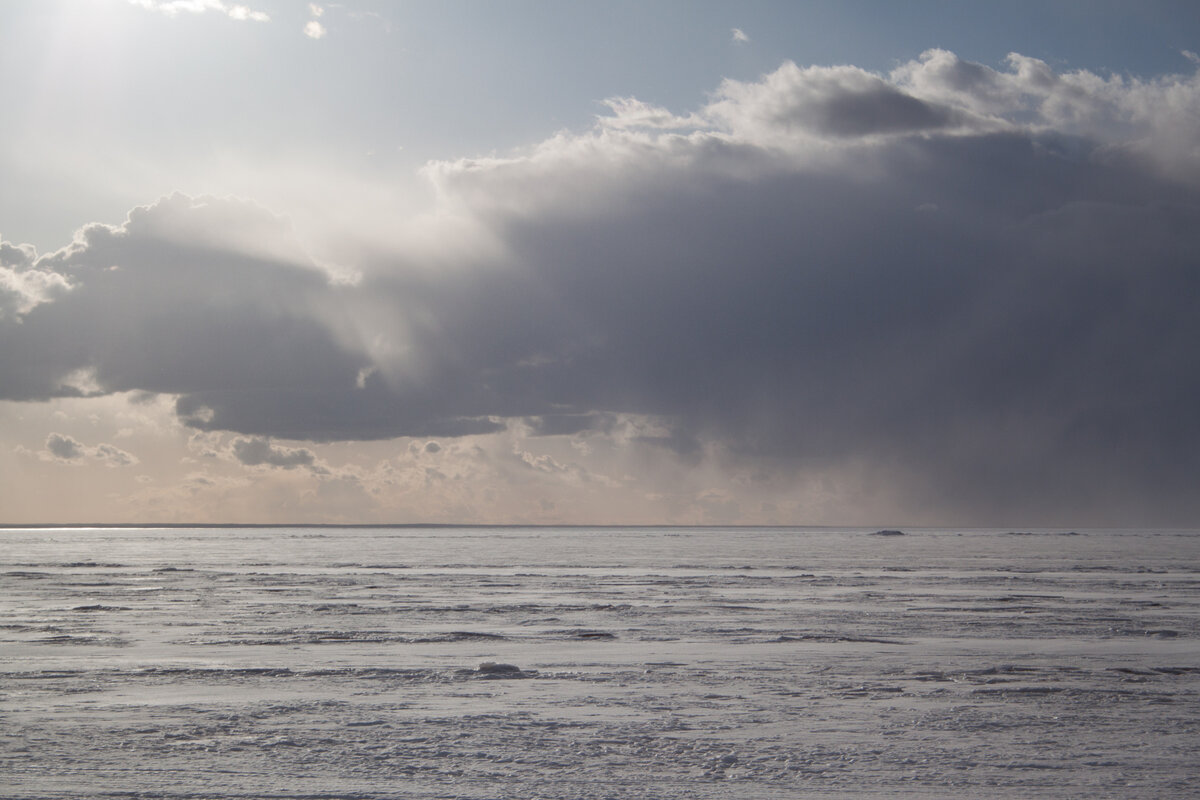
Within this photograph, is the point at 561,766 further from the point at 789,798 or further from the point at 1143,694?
the point at 1143,694

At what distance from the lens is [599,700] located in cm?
1502

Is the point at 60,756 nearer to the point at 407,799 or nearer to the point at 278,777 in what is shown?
the point at 278,777

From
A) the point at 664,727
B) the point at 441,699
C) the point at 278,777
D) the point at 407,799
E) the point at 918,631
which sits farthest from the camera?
the point at 918,631

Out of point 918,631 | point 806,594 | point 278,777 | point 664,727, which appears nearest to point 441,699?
point 664,727

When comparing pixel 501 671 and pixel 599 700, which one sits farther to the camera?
pixel 501 671

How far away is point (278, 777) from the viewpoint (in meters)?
10.5

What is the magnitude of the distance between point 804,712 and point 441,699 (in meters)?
5.25

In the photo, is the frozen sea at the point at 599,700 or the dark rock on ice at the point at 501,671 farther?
the dark rock on ice at the point at 501,671

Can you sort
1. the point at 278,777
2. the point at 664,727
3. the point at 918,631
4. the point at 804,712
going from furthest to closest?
the point at 918,631 < the point at 804,712 < the point at 664,727 < the point at 278,777

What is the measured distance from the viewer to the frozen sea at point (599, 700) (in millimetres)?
10516

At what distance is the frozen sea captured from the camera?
10.5m

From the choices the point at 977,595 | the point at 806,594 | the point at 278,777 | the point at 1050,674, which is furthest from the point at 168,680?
the point at 977,595

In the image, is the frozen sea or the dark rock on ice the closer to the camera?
the frozen sea

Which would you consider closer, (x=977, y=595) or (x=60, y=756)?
(x=60, y=756)
